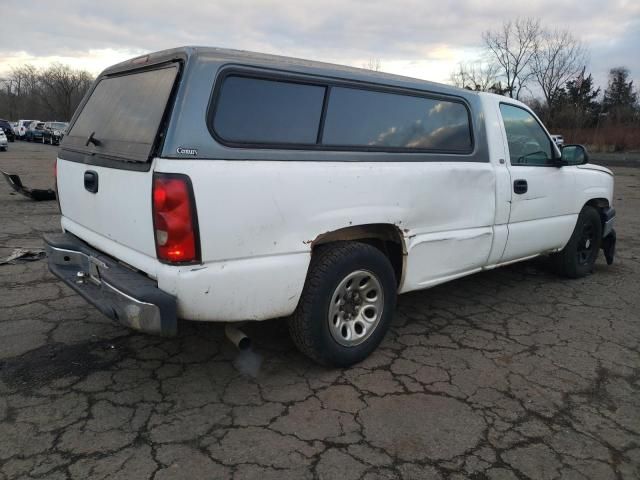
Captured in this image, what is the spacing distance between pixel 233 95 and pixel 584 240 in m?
4.44

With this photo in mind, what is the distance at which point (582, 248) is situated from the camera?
5547 millimetres

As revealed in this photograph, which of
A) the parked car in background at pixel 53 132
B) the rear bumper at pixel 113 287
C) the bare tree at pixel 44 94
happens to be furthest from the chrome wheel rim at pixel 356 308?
the bare tree at pixel 44 94

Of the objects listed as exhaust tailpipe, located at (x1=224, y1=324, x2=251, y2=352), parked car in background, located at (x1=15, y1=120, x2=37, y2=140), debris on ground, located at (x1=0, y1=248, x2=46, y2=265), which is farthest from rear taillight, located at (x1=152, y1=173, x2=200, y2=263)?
parked car in background, located at (x1=15, y1=120, x2=37, y2=140)

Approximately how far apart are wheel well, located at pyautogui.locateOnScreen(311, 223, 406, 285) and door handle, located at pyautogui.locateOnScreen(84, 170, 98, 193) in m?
1.37

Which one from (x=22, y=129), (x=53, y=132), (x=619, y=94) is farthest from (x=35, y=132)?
(x=619, y=94)

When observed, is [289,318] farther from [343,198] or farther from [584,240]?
[584,240]

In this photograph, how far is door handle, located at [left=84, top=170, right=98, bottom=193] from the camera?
10.0ft

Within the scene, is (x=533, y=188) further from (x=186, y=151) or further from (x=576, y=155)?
(x=186, y=151)

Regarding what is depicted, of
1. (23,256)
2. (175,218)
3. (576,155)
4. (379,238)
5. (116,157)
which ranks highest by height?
(576,155)

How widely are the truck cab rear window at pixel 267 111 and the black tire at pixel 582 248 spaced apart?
3.59 m

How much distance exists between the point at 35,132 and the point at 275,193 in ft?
148

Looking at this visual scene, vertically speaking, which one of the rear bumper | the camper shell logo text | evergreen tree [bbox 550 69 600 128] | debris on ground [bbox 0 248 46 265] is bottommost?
debris on ground [bbox 0 248 46 265]

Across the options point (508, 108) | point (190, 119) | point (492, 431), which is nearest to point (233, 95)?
point (190, 119)

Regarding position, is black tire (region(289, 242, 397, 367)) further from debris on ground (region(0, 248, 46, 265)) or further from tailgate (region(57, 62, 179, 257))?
debris on ground (region(0, 248, 46, 265))
